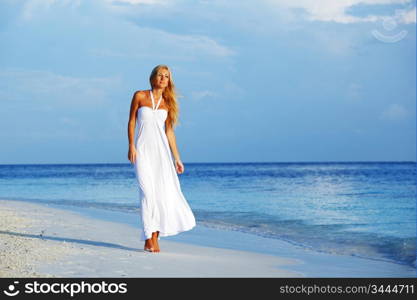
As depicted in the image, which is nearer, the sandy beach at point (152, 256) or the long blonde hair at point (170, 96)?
the sandy beach at point (152, 256)

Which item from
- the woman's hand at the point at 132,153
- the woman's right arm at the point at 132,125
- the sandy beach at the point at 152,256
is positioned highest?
Result: the woman's right arm at the point at 132,125

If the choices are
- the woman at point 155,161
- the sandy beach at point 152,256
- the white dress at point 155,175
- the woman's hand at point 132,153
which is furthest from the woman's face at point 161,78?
the sandy beach at point 152,256

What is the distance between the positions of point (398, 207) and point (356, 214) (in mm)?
3649

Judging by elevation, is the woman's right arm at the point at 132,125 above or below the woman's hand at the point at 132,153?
above

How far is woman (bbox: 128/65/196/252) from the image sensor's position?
6.88 meters

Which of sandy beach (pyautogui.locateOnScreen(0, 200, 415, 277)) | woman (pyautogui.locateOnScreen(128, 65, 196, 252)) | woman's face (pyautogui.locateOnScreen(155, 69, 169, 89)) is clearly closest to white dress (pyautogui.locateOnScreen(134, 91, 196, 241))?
woman (pyautogui.locateOnScreen(128, 65, 196, 252))

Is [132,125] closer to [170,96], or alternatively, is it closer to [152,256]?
[170,96]

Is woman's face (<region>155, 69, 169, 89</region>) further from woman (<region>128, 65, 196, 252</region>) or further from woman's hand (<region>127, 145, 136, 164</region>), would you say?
woman's hand (<region>127, 145, 136, 164</region>)

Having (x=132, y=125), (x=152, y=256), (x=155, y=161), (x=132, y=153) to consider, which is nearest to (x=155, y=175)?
(x=155, y=161)

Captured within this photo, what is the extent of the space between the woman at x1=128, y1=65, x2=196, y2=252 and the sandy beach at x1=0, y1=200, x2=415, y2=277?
0.38 metres

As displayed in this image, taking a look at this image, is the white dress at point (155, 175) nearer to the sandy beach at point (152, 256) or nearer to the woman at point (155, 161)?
the woman at point (155, 161)

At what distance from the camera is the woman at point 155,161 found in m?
6.88

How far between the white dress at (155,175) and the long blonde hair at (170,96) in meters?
0.10

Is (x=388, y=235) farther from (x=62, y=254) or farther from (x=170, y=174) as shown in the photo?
(x=62, y=254)
